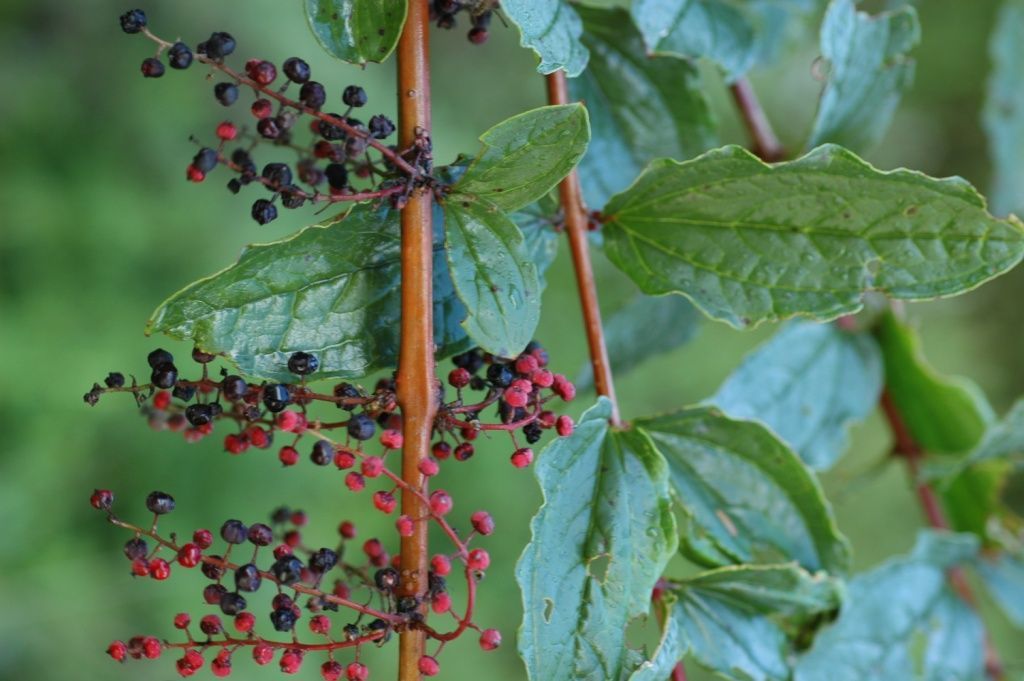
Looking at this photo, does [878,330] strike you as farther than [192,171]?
Yes

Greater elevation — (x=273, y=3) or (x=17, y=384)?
(x=273, y=3)

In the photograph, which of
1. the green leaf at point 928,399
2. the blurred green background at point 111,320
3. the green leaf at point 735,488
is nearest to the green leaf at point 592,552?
the green leaf at point 735,488

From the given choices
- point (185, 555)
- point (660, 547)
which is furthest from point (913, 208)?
point (185, 555)

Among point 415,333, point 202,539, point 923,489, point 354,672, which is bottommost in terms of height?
point 923,489

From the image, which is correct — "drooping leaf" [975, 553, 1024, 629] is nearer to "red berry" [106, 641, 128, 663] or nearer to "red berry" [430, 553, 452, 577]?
"red berry" [430, 553, 452, 577]

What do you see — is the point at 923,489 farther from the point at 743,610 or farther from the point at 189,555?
the point at 189,555

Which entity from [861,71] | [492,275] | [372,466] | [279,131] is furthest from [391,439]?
[861,71]

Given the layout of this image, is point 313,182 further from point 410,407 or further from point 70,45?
point 70,45
